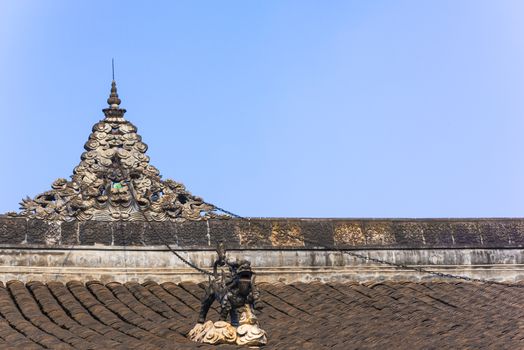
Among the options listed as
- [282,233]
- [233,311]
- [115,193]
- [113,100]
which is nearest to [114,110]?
[113,100]

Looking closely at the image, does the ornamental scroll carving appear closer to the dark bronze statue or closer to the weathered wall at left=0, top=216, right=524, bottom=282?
the weathered wall at left=0, top=216, right=524, bottom=282

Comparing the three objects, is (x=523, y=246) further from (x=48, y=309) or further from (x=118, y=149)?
(x=48, y=309)

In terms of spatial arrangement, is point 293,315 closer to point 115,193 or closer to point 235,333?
point 235,333

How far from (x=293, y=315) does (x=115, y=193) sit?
332 cm

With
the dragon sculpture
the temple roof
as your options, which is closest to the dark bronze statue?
the dragon sculpture

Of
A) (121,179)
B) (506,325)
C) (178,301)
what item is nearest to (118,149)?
(121,179)

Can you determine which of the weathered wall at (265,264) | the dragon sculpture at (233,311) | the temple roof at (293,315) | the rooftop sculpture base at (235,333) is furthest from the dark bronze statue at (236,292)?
the weathered wall at (265,264)

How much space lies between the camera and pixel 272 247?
2267 cm

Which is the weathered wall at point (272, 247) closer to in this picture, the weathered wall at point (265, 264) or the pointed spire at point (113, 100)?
the weathered wall at point (265, 264)

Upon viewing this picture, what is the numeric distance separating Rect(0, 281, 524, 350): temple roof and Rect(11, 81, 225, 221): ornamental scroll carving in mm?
1034

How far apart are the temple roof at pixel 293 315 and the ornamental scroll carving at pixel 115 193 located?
1034mm

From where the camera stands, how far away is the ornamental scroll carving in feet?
71.1

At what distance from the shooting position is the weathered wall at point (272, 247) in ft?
70.5

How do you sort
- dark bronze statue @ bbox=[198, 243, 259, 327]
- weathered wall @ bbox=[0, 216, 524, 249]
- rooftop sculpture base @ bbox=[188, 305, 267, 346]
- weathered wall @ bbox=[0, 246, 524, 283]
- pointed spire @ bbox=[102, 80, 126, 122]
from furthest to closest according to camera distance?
pointed spire @ bbox=[102, 80, 126, 122], weathered wall @ bbox=[0, 216, 524, 249], weathered wall @ bbox=[0, 246, 524, 283], dark bronze statue @ bbox=[198, 243, 259, 327], rooftop sculpture base @ bbox=[188, 305, 267, 346]
